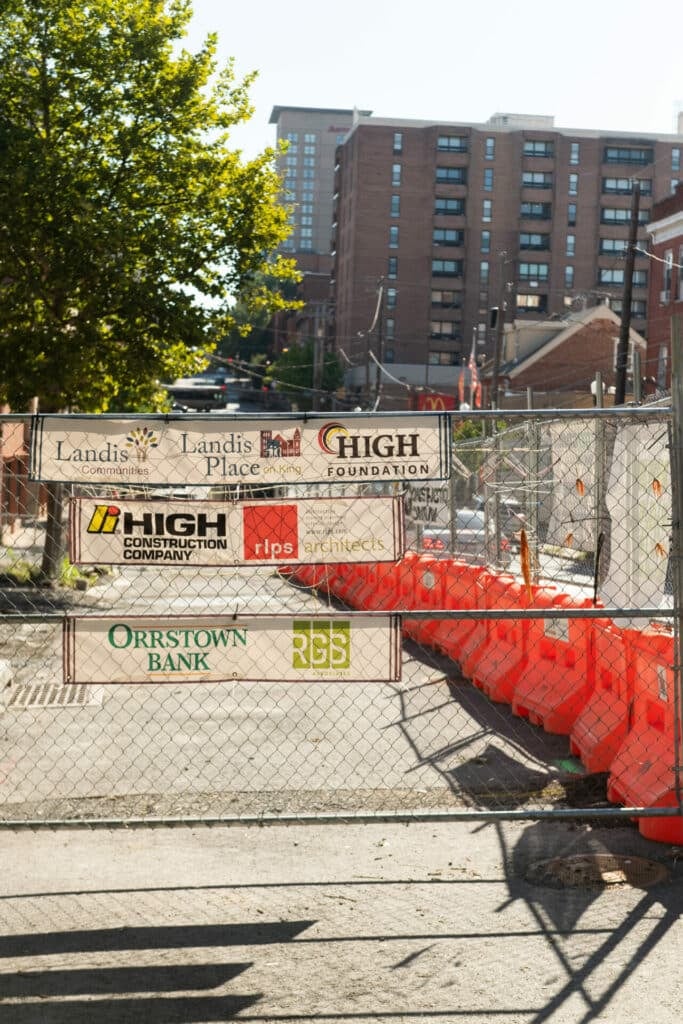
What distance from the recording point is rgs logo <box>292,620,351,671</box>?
6293 mm

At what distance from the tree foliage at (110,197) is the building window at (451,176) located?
73277 millimetres

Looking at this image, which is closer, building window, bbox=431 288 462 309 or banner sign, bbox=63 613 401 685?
banner sign, bbox=63 613 401 685

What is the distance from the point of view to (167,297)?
25.3 meters

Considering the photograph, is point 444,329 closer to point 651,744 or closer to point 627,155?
point 627,155

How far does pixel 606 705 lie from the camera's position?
8797 mm

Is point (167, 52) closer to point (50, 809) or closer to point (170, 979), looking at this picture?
point (50, 809)

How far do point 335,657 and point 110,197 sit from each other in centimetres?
2022

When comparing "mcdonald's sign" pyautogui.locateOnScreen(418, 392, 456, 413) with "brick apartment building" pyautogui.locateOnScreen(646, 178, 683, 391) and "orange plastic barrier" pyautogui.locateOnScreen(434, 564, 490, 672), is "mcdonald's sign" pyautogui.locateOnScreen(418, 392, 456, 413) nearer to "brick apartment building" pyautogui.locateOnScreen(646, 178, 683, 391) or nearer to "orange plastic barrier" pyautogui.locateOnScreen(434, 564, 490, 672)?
"brick apartment building" pyautogui.locateOnScreen(646, 178, 683, 391)

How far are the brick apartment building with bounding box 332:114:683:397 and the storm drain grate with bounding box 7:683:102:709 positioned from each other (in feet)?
275

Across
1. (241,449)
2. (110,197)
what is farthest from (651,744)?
(110,197)

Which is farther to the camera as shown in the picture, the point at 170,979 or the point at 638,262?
the point at 638,262

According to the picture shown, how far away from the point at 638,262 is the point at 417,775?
9204 centimetres

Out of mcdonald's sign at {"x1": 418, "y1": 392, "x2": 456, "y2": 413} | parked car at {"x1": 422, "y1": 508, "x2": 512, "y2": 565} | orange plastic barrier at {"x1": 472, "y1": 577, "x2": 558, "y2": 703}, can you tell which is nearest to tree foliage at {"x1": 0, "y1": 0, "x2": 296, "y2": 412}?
parked car at {"x1": 422, "y1": 508, "x2": 512, "y2": 565}

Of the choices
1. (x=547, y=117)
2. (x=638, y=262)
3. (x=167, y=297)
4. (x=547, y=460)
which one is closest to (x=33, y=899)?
(x=547, y=460)
